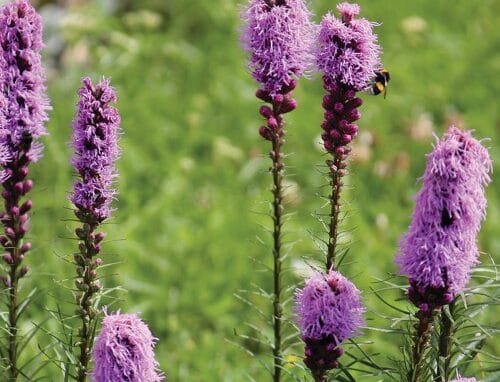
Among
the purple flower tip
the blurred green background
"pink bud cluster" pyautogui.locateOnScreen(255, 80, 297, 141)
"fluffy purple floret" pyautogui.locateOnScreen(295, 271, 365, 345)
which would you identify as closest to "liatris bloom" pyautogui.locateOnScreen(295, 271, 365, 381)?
"fluffy purple floret" pyautogui.locateOnScreen(295, 271, 365, 345)

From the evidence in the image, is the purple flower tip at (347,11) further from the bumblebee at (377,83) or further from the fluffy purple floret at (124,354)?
the fluffy purple floret at (124,354)

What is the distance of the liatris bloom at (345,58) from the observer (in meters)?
2.58

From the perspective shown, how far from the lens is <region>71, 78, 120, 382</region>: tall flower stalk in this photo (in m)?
2.50

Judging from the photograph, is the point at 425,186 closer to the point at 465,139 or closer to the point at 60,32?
the point at 465,139

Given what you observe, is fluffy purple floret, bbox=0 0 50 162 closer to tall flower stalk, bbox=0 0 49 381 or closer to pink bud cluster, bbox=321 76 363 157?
tall flower stalk, bbox=0 0 49 381

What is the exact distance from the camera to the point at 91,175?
2.60 m

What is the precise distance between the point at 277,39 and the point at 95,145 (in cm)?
65

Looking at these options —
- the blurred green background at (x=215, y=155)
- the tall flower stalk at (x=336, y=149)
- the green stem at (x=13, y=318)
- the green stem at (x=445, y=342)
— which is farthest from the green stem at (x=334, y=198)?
the blurred green background at (x=215, y=155)

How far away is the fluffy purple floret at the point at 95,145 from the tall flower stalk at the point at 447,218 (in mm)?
892

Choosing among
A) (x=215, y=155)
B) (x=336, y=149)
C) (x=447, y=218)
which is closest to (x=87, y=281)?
(x=336, y=149)

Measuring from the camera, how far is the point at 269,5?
2709mm

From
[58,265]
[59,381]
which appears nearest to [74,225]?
[58,265]

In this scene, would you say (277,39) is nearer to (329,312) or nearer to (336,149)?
Answer: (336,149)

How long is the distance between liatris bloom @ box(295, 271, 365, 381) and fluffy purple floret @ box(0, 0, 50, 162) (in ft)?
3.20
